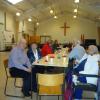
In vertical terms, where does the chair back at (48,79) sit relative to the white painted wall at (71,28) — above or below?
below

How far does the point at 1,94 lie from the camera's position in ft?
17.5

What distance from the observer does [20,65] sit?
5047mm

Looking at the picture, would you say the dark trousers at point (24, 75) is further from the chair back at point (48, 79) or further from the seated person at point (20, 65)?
the chair back at point (48, 79)

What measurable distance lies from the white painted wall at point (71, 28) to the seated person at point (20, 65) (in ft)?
71.8

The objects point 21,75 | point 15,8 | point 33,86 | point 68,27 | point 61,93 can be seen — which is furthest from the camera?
point 68,27

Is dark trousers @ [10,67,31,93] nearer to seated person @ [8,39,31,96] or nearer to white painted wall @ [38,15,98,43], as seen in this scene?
seated person @ [8,39,31,96]

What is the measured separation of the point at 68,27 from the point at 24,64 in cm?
2208

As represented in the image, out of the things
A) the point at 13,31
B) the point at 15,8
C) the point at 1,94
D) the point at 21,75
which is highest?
the point at 15,8

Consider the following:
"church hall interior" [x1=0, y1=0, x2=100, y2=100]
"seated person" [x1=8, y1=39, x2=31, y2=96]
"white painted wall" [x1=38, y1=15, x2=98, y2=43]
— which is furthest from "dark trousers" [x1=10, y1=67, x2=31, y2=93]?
"white painted wall" [x1=38, y1=15, x2=98, y2=43]

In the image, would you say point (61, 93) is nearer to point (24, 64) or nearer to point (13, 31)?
point (24, 64)

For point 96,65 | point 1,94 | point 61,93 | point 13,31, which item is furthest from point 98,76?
point 13,31

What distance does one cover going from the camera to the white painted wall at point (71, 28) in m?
27.0

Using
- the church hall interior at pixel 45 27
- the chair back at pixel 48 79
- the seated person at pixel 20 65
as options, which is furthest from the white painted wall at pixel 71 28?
the chair back at pixel 48 79

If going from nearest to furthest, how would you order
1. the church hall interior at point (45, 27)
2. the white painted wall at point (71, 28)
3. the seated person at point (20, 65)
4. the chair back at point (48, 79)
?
the chair back at point (48, 79)
the seated person at point (20, 65)
the church hall interior at point (45, 27)
the white painted wall at point (71, 28)
